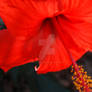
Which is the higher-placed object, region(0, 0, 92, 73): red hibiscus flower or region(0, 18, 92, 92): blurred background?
region(0, 0, 92, 73): red hibiscus flower

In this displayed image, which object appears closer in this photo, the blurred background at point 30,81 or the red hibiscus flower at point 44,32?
the red hibiscus flower at point 44,32

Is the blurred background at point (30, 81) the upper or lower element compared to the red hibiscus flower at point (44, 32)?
lower

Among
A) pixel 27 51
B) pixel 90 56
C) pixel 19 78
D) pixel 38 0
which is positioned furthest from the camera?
pixel 90 56

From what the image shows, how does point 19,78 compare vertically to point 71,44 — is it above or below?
below

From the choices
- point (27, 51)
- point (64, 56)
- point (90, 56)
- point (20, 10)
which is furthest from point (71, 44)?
point (90, 56)

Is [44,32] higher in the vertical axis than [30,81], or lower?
higher

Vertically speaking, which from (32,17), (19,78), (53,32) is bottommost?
(19,78)

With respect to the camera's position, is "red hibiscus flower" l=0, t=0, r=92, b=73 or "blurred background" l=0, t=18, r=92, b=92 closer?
"red hibiscus flower" l=0, t=0, r=92, b=73

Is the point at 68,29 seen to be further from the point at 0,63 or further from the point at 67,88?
the point at 67,88
